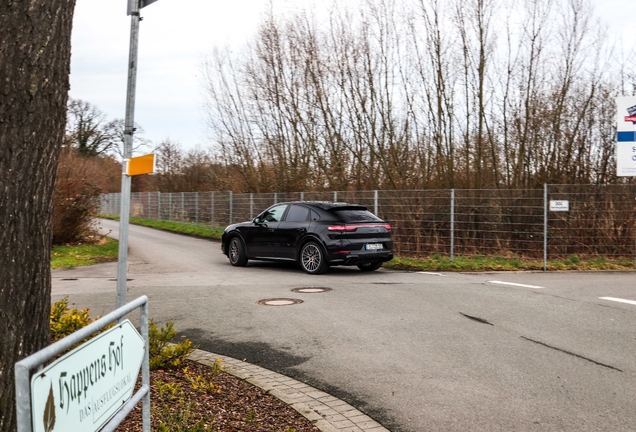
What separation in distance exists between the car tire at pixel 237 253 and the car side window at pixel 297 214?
182 centimetres

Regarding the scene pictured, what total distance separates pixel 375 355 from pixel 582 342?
2515 millimetres

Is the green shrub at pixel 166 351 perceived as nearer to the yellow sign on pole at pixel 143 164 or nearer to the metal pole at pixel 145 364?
the yellow sign on pole at pixel 143 164

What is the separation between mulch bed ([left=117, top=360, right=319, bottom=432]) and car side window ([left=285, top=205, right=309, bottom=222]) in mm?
9161

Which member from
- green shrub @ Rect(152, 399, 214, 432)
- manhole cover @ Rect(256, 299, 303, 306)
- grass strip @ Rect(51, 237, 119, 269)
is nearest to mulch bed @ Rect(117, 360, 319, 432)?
→ green shrub @ Rect(152, 399, 214, 432)

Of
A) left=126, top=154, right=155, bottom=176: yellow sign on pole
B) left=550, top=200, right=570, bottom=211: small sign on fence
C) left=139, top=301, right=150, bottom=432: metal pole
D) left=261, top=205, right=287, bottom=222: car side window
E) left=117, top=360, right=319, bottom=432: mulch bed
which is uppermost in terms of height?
left=126, top=154, right=155, bottom=176: yellow sign on pole

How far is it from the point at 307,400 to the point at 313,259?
918 centimetres

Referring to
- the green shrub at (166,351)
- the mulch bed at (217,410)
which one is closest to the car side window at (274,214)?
the green shrub at (166,351)

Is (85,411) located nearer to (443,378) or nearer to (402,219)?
(443,378)

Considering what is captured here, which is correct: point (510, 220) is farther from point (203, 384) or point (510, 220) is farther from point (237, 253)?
point (203, 384)

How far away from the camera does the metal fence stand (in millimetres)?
16172

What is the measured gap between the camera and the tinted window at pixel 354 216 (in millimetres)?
14117

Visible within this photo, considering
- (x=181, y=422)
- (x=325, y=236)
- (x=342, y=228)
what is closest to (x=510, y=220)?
(x=342, y=228)

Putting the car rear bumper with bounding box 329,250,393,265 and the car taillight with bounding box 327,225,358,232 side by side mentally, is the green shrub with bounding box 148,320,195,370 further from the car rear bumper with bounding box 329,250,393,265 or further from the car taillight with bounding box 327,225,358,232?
the car taillight with bounding box 327,225,358,232

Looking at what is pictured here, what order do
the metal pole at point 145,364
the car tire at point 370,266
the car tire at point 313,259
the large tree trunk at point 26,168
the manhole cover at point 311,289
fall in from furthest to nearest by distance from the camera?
the car tire at point 370,266 → the car tire at point 313,259 → the manhole cover at point 311,289 → the metal pole at point 145,364 → the large tree trunk at point 26,168
